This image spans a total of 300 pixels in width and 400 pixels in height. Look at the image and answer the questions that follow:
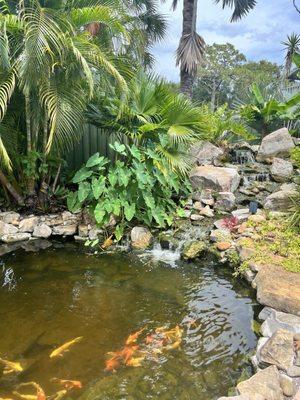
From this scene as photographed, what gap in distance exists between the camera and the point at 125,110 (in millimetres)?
6324

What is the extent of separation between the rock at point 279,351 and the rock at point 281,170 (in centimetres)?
599

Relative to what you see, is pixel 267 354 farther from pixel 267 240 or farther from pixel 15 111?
pixel 15 111

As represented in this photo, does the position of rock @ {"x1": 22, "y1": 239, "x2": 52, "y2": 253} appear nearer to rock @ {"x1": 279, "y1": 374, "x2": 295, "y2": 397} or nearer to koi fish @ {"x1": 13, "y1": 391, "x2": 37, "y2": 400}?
koi fish @ {"x1": 13, "y1": 391, "x2": 37, "y2": 400}

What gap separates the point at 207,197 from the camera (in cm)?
736

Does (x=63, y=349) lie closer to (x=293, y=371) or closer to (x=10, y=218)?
(x=293, y=371)

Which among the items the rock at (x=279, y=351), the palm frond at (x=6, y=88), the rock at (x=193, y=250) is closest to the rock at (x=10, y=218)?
the palm frond at (x=6, y=88)

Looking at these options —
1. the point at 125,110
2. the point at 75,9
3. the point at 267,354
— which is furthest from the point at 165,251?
the point at 75,9

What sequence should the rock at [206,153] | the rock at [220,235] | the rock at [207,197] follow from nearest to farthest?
the rock at [220,235] → the rock at [207,197] → the rock at [206,153]

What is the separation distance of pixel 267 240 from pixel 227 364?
8.12ft

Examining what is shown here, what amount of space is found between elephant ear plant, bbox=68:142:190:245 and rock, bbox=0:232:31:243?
2.87ft

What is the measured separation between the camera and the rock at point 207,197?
724 centimetres

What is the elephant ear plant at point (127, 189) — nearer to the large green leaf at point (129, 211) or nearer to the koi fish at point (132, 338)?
the large green leaf at point (129, 211)

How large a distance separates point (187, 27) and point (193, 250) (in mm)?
9424

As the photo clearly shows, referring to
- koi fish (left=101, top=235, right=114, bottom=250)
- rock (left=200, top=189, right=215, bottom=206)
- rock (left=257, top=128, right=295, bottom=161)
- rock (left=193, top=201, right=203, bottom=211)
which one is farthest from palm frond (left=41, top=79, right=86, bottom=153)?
rock (left=257, top=128, right=295, bottom=161)
